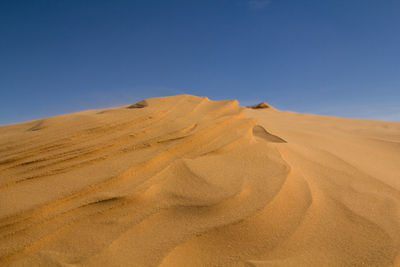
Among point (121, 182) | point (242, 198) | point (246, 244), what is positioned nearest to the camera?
point (246, 244)

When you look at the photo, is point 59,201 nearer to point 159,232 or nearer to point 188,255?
point 159,232

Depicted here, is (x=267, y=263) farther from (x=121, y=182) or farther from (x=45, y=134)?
(x=45, y=134)

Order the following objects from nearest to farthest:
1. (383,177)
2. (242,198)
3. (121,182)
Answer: (242,198) < (121,182) < (383,177)

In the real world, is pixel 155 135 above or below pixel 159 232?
above

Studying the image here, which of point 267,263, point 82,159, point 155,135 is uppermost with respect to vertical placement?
point 155,135

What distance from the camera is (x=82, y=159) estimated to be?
72.1 inches

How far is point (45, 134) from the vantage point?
6.84 feet

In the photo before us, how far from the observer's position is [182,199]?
5.02ft

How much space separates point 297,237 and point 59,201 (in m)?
1.31

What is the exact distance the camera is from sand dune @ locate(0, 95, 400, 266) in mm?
1209

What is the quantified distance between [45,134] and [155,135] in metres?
0.89

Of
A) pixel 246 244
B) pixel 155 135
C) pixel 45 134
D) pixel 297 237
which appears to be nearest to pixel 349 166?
pixel 297 237

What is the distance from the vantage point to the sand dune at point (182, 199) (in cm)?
121

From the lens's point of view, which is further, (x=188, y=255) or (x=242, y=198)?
(x=242, y=198)
